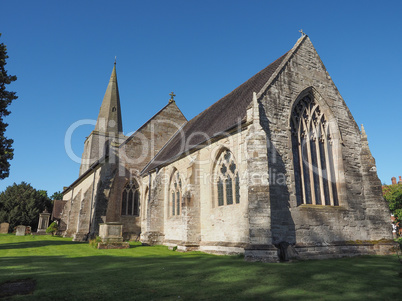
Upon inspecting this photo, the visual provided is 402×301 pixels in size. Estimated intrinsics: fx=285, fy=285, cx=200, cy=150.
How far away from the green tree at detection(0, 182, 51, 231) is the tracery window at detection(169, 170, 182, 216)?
117 ft

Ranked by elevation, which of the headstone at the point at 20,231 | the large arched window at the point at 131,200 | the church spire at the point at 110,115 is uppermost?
the church spire at the point at 110,115

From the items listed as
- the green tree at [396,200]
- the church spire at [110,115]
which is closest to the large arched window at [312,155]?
the green tree at [396,200]

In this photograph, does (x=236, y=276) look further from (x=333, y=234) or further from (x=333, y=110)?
(x=333, y=110)

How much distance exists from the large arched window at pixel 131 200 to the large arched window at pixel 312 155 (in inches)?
583

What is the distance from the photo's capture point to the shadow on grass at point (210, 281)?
5.98 metres

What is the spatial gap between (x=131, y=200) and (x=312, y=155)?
1531 centimetres

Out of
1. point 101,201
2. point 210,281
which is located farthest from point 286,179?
point 101,201

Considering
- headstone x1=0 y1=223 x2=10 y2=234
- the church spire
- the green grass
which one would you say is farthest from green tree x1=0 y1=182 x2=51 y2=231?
the green grass

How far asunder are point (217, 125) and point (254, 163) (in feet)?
17.1

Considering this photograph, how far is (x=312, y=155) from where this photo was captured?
14.1 m

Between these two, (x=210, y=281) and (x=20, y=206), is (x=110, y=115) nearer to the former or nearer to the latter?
Result: (x=20, y=206)

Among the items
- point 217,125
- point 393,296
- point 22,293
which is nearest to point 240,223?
point 217,125

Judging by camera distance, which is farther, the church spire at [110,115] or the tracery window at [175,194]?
the church spire at [110,115]

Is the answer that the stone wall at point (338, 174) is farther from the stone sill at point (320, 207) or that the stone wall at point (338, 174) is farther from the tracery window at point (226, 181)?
the tracery window at point (226, 181)
